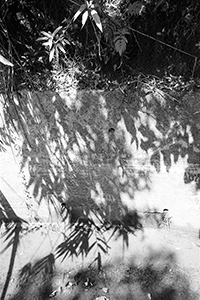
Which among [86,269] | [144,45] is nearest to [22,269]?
[86,269]

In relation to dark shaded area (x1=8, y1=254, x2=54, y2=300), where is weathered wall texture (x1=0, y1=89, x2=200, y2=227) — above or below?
above

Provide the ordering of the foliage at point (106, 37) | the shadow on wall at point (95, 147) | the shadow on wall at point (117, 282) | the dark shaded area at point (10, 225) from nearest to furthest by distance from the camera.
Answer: the foliage at point (106, 37)
the shadow on wall at point (95, 147)
the shadow on wall at point (117, 282)
the dark shaded area at point (10, 225)

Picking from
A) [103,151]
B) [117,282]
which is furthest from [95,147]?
[117,282]

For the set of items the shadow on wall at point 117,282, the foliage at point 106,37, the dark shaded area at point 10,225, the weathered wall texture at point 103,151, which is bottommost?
the shadow on wall at point 117,282

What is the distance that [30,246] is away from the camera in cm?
342

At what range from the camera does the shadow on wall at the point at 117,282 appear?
2.82m

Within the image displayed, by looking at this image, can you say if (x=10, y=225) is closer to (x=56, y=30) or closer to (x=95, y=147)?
(x=95, y=147)

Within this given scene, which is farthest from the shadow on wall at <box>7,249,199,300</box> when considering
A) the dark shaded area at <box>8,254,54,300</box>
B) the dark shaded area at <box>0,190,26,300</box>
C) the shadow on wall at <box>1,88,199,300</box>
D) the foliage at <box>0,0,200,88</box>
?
the foliage at <box>0,0,200,88</box>

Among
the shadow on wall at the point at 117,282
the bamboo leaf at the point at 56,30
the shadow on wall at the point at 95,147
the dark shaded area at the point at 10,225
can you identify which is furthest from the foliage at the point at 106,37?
the shadow on wall at the point at 117,282

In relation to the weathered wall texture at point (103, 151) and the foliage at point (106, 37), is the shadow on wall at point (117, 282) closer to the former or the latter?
the weathered wall texture at point (103, 151)

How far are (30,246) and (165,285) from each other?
1.54m

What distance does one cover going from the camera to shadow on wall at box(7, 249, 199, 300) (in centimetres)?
282

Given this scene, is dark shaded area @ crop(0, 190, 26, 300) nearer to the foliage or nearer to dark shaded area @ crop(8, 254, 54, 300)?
dark shaded area @ crop(8, 254, 54, 300)

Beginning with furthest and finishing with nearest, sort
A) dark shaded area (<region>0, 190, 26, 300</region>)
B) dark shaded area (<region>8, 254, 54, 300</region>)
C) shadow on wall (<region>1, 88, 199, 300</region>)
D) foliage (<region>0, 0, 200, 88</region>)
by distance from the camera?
dark shaded area (<region>0, 190, 26, 300</region>), dark shaded area (<region>8, 254, 54, 300</region>), shadow on wall (<region>1, 88, 199, 300</region>), foliage (<region>0, 0, 200, 88</region>)
